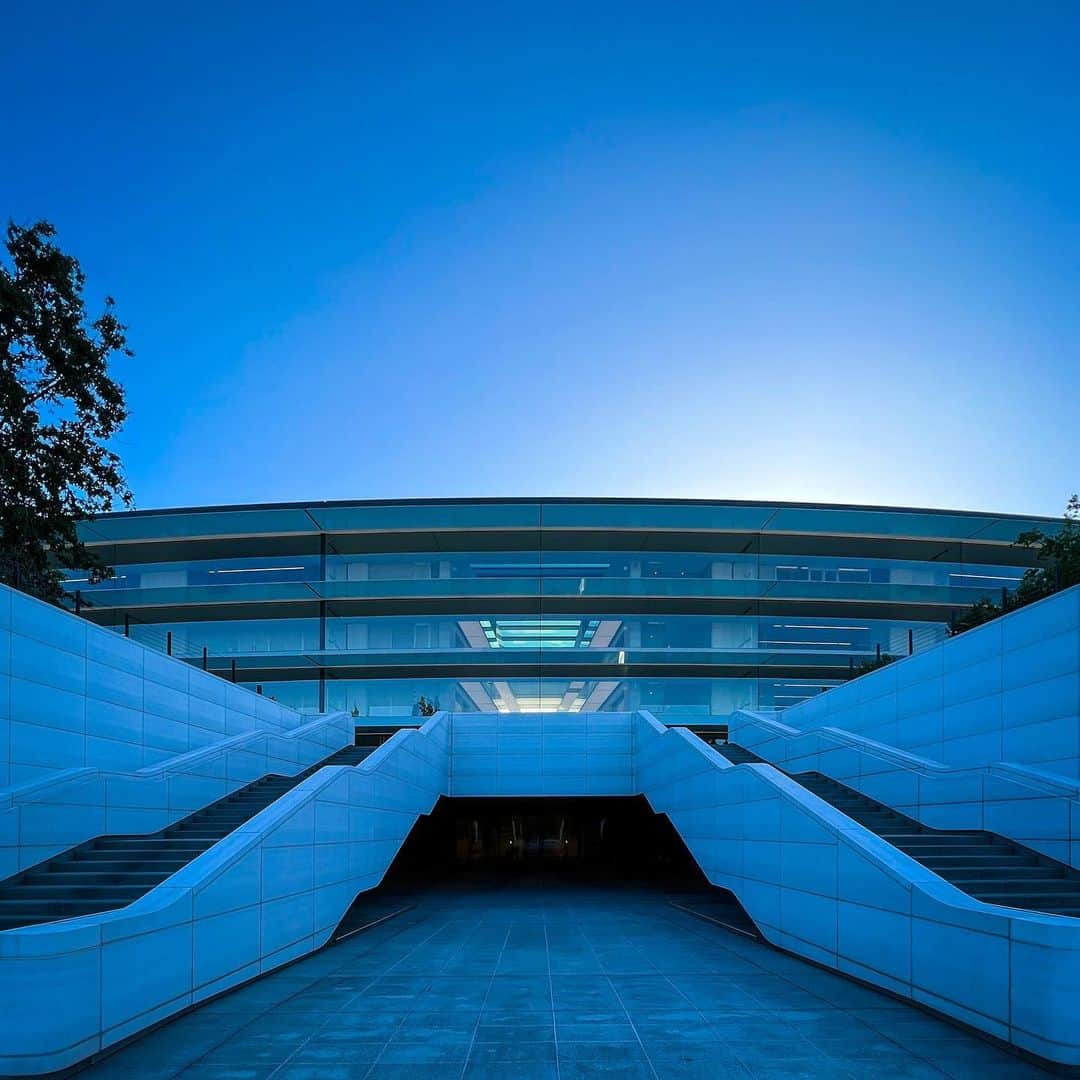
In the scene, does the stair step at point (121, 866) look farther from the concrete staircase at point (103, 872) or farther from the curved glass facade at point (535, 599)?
the curved glass facade at point (535, 599)

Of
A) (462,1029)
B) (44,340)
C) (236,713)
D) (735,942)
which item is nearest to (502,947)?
(735,942)

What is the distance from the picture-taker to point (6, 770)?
1253cm

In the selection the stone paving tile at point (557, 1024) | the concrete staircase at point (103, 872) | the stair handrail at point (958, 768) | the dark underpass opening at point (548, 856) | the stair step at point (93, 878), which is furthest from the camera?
the dark underpass opening at point (548, 856)

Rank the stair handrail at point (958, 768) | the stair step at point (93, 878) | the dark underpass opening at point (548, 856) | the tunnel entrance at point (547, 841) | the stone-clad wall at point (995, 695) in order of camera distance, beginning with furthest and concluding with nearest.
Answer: the tunnel entrance at point (547, 841) < the dark underpass opening at point (548, 856) < the stone-clad wall at point (995, 695) < the stair handrail at point (958, 768) < the stair step at point (93, 878)

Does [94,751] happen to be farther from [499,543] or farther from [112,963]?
[499,543]

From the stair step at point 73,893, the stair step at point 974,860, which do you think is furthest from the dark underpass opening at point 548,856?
the stair step at point 73,893

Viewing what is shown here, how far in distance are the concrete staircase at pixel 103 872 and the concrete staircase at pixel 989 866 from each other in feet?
29.8

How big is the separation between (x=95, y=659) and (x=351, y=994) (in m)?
7.81

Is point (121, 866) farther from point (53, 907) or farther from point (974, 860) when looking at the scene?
point (974, 860)

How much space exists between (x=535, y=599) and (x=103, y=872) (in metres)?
25.9

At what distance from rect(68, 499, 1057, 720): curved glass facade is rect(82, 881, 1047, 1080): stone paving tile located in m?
22.6

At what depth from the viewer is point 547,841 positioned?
153ft

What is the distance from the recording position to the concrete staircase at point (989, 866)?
10.1 metres

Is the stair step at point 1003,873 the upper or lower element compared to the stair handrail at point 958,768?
lower
